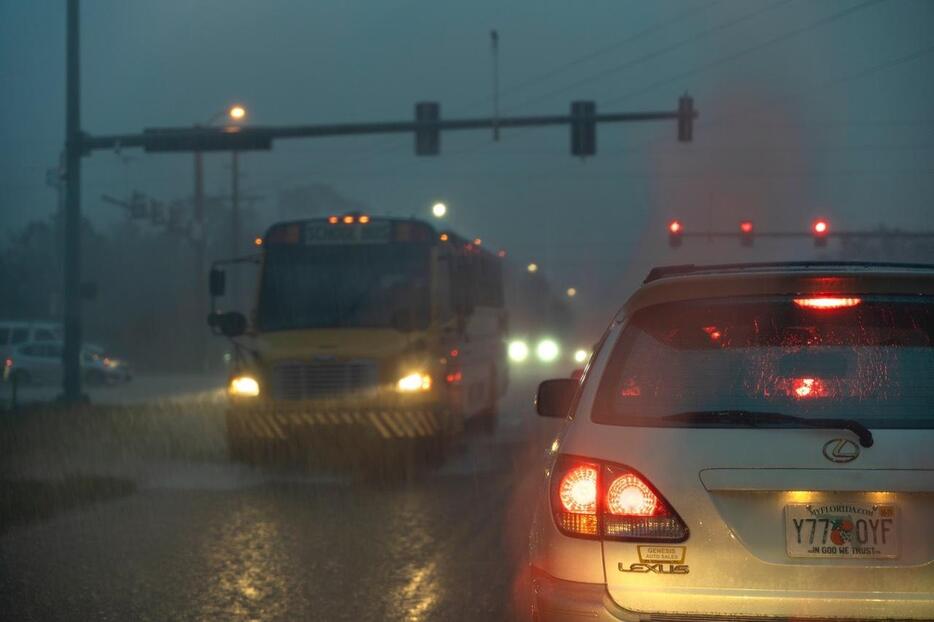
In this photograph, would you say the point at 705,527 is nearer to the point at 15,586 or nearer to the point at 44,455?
the point at 15,586

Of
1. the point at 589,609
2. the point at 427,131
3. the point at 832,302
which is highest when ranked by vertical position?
the point at 427,131

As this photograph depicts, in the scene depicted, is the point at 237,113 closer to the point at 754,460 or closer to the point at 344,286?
the point at 344,286

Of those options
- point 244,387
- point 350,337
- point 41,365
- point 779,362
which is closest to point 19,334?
point 41,365

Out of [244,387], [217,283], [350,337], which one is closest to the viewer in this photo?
[244,387]

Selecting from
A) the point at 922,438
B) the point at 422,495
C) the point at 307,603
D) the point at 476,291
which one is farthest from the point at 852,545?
the point at 476,291

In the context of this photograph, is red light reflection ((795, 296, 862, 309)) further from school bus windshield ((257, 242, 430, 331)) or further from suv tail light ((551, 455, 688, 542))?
school bus windshield ((257, 242, 430, 331))

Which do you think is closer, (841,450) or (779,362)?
(841,450)

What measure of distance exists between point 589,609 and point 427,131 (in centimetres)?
1998

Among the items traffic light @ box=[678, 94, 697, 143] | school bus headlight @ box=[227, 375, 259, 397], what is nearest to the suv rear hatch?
school bus headlight @ box=[227, 375, 259, 397]

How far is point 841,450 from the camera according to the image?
13.0 ft

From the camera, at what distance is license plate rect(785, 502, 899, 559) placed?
12.9 ft

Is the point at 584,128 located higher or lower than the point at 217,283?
higher

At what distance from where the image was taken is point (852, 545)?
3.96m

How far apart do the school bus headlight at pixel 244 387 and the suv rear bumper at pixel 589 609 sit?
35.3 ft
